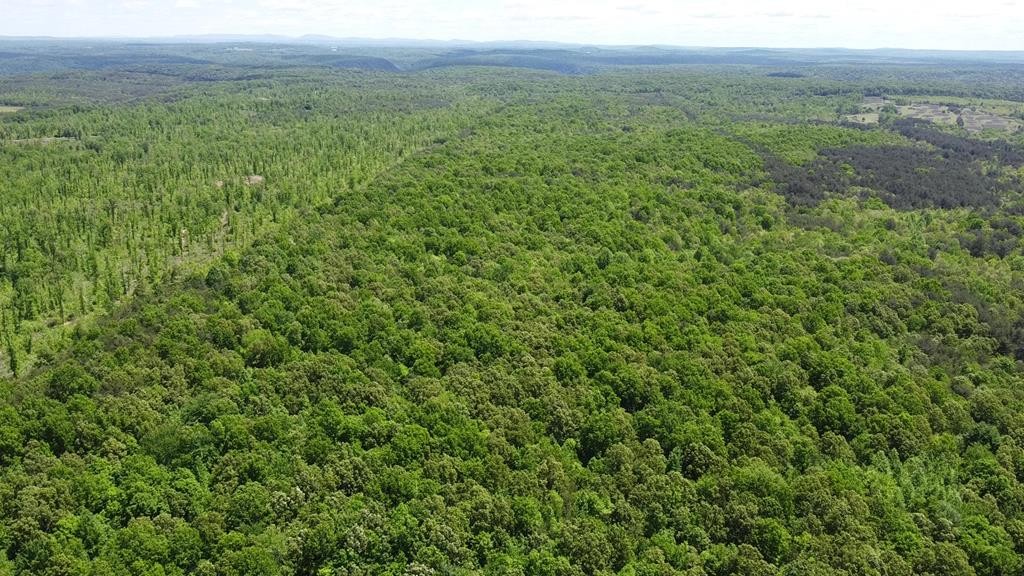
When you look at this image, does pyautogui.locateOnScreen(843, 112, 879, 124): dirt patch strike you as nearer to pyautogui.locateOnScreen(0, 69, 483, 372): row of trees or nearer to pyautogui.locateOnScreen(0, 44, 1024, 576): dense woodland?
pyautogui.locateOnScreen(0, 44, 1024, 576): dense woodland

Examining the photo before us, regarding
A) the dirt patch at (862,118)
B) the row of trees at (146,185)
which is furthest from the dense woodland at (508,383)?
the dirt patch at (862,118)

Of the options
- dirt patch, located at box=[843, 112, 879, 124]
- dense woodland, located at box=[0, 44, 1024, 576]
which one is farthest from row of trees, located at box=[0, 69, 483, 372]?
dirt patch, located at box=[843, 112, 879, 124]

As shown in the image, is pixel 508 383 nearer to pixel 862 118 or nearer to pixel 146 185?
pixel 146 185

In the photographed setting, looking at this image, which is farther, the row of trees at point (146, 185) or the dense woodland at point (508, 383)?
the row of trees at point (146, 185)

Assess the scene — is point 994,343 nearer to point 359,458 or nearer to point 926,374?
point 926,374

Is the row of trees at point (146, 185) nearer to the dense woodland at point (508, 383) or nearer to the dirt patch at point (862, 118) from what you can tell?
the dense woodland at point (508, 383)

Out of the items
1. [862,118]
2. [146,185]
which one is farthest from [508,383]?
[862,118]

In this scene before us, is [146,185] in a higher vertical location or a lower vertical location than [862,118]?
lower

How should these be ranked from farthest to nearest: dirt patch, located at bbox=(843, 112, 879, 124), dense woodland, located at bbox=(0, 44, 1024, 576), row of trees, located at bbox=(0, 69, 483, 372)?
dirt patch, located at bbox=(843, 112, 879, 124), row of trees, located at bbox=(0, 69, 483, 372), dense woodland, located at bbox=(0, 44, 1024, 576)

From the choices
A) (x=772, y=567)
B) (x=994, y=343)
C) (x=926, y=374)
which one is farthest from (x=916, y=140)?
(x=772, y=567)
